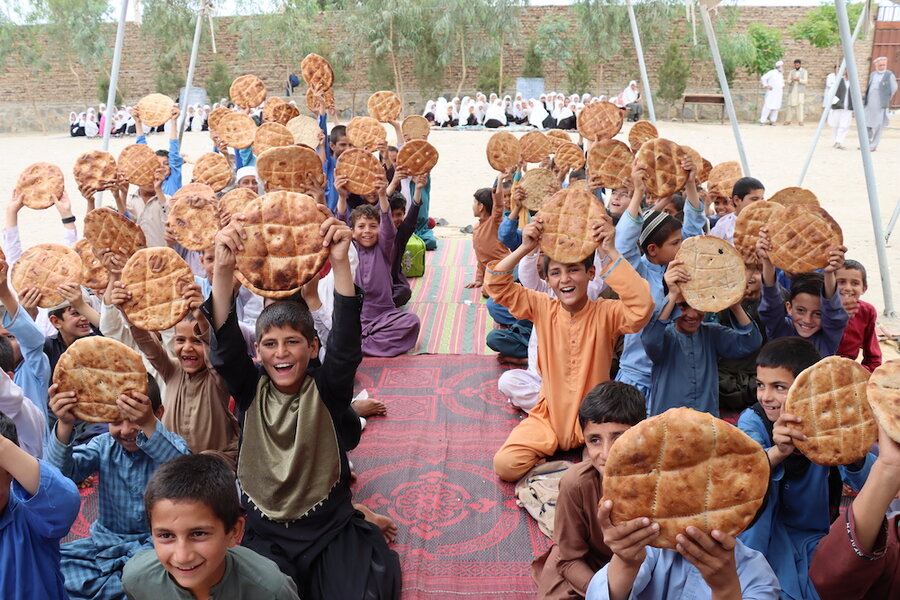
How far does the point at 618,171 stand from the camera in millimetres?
5812

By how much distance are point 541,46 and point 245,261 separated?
2825cm

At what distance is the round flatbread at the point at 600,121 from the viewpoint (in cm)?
660

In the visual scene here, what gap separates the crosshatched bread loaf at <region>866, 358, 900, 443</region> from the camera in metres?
1.87

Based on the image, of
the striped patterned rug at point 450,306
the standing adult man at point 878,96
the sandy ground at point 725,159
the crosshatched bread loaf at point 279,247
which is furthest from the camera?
the standing adult man at point 878,96

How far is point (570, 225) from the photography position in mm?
3832

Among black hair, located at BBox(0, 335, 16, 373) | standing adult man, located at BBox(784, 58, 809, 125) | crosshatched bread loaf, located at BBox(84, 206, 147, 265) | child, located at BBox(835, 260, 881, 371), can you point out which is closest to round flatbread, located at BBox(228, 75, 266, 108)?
crosshatched bread loaf, located at BBox(84, 206, 147, 265)

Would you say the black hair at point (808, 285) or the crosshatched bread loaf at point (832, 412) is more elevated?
the black hair at point (808, 285)

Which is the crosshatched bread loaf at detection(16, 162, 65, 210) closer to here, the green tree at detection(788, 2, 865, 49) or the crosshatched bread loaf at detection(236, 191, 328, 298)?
the crosshatched bread loaf at detection(236, 191, 328, 298)

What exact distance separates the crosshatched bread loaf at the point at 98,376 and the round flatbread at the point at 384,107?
6.55 m

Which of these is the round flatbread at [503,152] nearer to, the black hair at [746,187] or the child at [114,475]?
the black hair at [746,187]

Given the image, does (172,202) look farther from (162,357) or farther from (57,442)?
(57,442)

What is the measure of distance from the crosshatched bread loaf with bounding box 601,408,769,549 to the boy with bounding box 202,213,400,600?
130cm

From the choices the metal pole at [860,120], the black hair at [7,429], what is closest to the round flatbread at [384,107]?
the metal pole at [860,120]

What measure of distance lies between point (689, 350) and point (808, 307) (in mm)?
819
